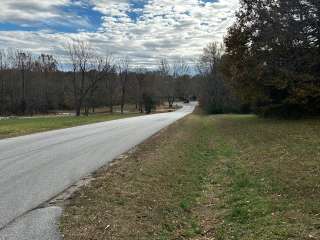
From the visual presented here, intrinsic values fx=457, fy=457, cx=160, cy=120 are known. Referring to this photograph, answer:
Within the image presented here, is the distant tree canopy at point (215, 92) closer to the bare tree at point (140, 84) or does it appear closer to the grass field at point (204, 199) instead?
the bare tree at point (140, 84)

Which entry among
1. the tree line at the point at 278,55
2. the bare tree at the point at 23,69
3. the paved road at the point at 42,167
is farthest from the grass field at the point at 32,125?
the bare tree at the point at 23,69

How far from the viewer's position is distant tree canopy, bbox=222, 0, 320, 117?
27125 millimetres

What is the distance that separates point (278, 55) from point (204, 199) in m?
21.4

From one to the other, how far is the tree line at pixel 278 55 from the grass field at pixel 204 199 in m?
13.0

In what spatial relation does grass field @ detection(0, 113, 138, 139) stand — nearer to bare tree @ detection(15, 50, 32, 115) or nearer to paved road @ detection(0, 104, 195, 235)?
paved road @ detection(0, 104, 195, 235)

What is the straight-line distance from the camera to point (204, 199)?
8.98 m

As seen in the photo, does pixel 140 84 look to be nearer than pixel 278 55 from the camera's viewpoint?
No

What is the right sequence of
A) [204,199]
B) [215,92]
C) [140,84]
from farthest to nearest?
1. [140,84]
2. [215,92]
3. [204,199]

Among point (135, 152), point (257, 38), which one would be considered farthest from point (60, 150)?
point (257, 38)

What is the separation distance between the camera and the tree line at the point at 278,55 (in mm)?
27141

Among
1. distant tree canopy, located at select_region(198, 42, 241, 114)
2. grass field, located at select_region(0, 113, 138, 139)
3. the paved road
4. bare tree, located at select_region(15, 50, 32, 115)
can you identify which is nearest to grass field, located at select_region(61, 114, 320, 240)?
the paved road

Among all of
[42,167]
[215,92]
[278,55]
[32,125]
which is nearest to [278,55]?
[278,55]

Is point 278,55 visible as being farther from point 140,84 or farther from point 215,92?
point 140,84

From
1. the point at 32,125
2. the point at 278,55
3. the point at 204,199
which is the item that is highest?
the point at 278,55
